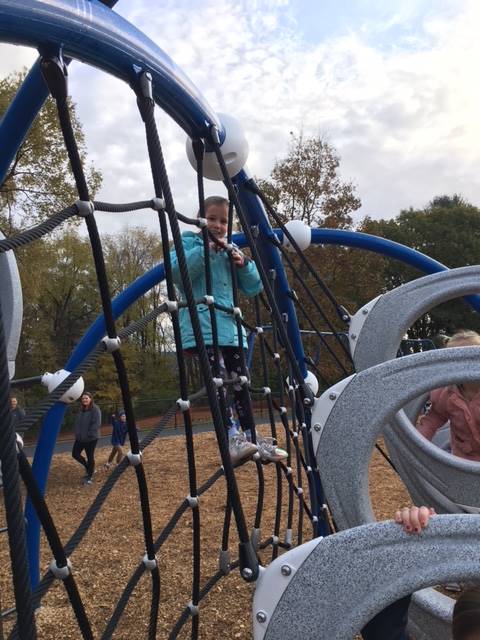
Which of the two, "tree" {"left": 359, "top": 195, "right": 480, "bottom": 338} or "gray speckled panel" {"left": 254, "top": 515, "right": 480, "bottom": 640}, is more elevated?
"tree" {"left": 359, "top": 195, "right": 480, "bottom": 338}

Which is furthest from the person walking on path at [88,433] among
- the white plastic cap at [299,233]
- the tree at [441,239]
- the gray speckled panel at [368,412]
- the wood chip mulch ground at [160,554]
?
the tree at [441,239]

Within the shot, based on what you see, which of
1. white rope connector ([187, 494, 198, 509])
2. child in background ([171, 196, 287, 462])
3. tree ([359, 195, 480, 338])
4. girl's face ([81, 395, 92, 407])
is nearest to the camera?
white rope connector ([187, 494, 198, 509])

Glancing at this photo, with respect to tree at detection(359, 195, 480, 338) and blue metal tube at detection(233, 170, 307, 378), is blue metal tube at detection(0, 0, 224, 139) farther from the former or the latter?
tree at detection(359, 195, 480, 338)

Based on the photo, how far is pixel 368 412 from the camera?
1.46 m

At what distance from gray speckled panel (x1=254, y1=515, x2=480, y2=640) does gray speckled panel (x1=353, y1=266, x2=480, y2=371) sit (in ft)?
4.66

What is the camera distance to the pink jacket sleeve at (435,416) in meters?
2.27

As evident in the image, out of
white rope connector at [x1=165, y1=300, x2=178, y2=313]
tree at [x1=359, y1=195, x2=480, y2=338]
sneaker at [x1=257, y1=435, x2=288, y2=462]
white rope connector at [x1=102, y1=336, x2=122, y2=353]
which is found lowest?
sneaker at [x1=257, y1=435, x2=288, y2=462]

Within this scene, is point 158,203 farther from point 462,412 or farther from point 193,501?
point 462,412

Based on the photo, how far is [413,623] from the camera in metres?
1.50

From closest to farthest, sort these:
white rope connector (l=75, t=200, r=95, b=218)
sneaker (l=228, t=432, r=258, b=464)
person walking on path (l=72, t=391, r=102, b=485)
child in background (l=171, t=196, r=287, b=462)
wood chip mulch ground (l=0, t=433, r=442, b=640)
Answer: white rope connector (l=75, t=200, r=95, b=218), sneaker (l=228, t=432, r=258, b=464), child in background (l=171, t=196, r=287, b=462), wood chip mulch ground (l=0, t=433, r=442, b=640), person walking on path (l=72, t=391, r=102, b=485)

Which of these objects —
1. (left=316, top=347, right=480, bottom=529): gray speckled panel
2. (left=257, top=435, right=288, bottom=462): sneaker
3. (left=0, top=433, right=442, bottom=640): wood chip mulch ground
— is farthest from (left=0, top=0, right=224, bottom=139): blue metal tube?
(left=0, top=433, right=442, bottom=640): wood chip mulch ground

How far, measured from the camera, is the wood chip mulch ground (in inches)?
89.0

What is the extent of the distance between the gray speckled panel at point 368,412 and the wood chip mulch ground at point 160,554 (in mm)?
1000

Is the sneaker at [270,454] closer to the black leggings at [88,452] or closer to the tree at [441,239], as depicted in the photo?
the black leggings at [88,452]
